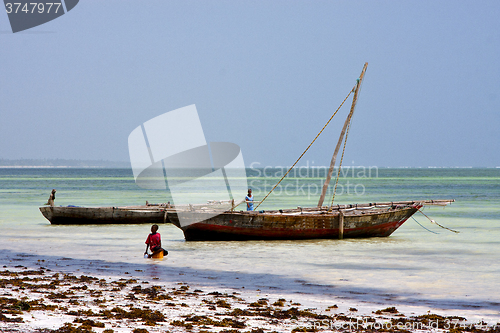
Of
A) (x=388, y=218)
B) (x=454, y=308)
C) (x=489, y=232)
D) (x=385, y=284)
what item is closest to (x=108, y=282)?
(x=385, y=284)

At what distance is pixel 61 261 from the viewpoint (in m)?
14.1

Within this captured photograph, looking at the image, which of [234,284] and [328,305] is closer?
[328,305]

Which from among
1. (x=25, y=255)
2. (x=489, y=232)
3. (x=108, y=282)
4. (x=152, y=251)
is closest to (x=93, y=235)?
(x=25, y=255)

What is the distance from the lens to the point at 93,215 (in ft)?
80.0

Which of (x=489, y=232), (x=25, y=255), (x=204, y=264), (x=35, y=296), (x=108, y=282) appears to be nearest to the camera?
(x=35, y=296)

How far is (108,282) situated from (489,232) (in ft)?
60.8

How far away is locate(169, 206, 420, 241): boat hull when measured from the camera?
18062 millimetres

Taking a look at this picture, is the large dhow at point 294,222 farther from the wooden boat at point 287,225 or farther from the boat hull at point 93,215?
the boat hull at point 93,215

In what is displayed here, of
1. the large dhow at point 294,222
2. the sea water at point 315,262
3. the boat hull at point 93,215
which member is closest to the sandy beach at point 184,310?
the sea water at point 315,262

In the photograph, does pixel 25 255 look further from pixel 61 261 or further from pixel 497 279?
pixel 497 279

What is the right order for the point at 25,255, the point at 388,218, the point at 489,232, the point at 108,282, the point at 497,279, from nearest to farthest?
the point at 108,282, the point at 497,279, the point at 25,255, the point at 388,218, the point at 489,232

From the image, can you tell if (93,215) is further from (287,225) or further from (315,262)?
(315,262)

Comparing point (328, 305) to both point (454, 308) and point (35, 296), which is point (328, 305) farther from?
point (35, 296)

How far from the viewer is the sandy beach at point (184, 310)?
7562 mm
